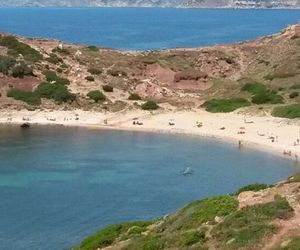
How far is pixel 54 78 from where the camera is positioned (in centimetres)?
8406

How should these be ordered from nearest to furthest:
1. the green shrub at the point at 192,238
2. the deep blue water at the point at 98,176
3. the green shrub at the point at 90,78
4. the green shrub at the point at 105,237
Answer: the green shrub at the point at 192,238
the green shrub at the point at 105,237
the deep blue water at the point at 98,176
the green shrub at the point at 90,78

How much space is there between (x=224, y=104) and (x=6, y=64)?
26624mm

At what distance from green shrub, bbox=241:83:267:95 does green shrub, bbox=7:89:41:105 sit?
24.5m

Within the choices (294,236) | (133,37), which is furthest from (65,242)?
(133,37)

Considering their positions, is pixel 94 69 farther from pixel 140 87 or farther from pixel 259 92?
pixel 259 92

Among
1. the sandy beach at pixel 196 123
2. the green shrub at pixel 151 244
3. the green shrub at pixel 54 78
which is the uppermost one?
the green shrub at pixel 54 78

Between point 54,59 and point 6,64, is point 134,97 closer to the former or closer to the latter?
point 54,59

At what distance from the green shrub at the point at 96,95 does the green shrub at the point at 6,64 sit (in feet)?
34.5

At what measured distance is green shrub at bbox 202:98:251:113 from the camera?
76.6 m

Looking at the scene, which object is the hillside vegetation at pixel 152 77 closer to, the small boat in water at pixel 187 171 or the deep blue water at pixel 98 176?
the deep blue water at pixel 98 176

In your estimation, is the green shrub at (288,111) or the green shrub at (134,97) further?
the green shrub at (134,97)

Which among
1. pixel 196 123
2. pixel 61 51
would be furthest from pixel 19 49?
pixel 196 123

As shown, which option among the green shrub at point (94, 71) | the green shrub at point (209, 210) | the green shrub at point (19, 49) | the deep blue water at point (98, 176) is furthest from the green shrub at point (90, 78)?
the green shrub at point (209, 210)

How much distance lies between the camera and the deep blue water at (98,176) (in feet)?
128
